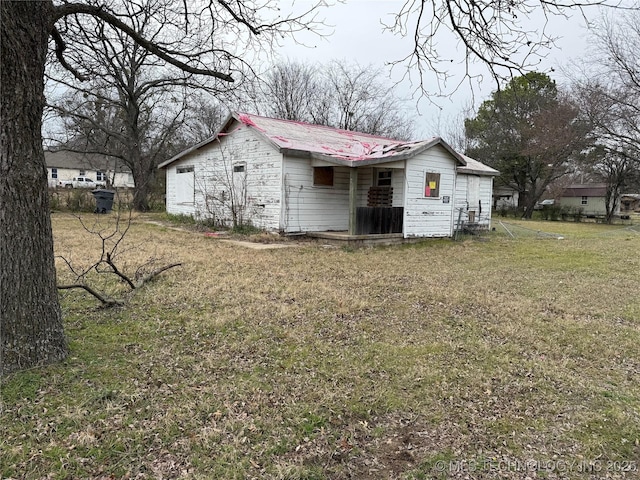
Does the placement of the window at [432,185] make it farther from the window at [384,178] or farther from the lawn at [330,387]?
the lawn at [330,387]

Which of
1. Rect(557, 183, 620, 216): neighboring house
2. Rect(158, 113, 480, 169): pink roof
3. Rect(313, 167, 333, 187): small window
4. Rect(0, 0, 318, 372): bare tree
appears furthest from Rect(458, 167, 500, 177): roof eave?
Rect(557, 183, 620, 216): neighboring house

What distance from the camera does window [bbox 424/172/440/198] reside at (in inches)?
474

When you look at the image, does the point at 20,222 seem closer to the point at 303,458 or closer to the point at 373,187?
the point at 303,458

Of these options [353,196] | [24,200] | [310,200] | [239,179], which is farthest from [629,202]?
[24,200]

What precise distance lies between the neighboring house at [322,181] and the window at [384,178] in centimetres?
3

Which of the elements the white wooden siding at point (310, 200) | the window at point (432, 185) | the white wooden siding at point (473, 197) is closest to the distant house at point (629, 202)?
the white wooden siding at point (473, 197)

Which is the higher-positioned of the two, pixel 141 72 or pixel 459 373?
pixel 141 72

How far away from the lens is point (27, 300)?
2.81m

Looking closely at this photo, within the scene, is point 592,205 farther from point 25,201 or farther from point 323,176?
point 25,201

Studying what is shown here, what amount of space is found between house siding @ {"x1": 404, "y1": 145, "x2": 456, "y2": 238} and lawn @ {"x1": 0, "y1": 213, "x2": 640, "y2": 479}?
609 cm

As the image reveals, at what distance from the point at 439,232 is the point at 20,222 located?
11.5 meters

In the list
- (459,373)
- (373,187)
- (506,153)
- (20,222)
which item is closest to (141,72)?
(373,187)

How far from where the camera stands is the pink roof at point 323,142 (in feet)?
37.1

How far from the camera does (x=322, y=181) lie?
12258mm
